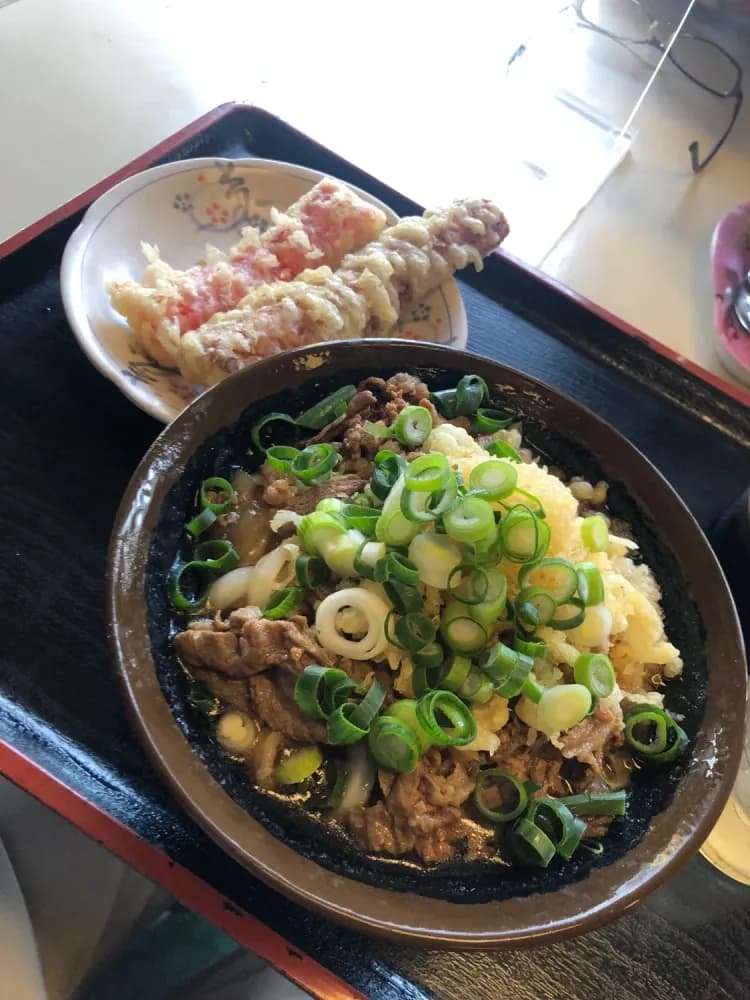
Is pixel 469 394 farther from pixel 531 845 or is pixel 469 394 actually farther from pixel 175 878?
pixel 175 878

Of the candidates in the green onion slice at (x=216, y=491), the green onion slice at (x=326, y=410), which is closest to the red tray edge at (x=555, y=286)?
the green onion slice at (x=326, y=410)

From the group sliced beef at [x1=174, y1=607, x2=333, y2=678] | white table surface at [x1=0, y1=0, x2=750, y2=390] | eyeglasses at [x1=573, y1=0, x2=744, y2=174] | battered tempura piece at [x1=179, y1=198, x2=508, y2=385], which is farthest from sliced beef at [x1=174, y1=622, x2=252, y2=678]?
eyeglasses at [x1=573, y1=0, x2=744, y2=174]

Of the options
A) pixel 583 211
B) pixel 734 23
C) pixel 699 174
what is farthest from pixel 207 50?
pixel 734 23

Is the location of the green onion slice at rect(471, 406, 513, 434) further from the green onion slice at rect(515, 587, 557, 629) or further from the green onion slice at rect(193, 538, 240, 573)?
the green onion slice at rect(193, 538, 240, 573)

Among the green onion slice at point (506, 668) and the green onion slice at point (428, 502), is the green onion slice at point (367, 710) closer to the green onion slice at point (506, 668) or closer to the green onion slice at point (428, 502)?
the green onion slice at point (506, 668)

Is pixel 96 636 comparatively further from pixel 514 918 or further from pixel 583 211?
pixel 583 211

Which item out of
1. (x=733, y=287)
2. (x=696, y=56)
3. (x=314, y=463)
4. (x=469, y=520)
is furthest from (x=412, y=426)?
(x=696, y=56)
